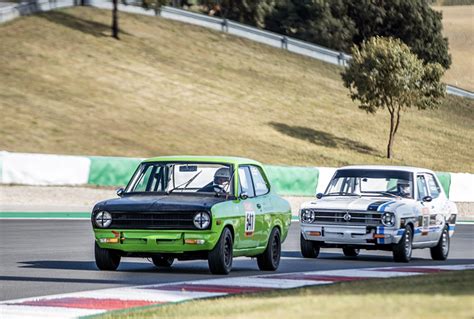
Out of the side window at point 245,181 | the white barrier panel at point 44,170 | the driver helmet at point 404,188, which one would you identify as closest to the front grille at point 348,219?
the driver helmet at point 404,188

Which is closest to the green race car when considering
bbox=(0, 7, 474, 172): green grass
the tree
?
bbox=(0, 7, 474, 172): green grass

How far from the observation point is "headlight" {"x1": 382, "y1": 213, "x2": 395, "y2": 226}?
20188 mm

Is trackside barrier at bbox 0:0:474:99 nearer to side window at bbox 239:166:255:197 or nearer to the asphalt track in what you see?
the asphalt track

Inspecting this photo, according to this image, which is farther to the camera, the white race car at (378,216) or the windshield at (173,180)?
the white race car at (378,216)

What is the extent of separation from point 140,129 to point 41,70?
9352 millimetres

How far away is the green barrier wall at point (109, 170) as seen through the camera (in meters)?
38.4

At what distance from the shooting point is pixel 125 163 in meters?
38.9

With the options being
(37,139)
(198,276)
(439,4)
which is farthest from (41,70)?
(439,4)

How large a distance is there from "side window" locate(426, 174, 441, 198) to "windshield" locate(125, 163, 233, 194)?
5406mm

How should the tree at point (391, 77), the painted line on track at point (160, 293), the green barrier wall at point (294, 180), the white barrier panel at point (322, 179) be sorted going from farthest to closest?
the tree at point (391, 77) → the white barrier panel at point (322, 179) → the green barrier wall at point (294, 180) → the painted line on track at point (160, 293)

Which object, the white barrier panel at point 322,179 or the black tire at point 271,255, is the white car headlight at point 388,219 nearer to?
the black tire at point 271,255

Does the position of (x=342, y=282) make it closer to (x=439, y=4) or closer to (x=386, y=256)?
(x=386, y=256)

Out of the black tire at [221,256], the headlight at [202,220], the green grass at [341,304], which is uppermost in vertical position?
the green grass at [341,304]

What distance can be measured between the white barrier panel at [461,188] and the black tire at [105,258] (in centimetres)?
2761
